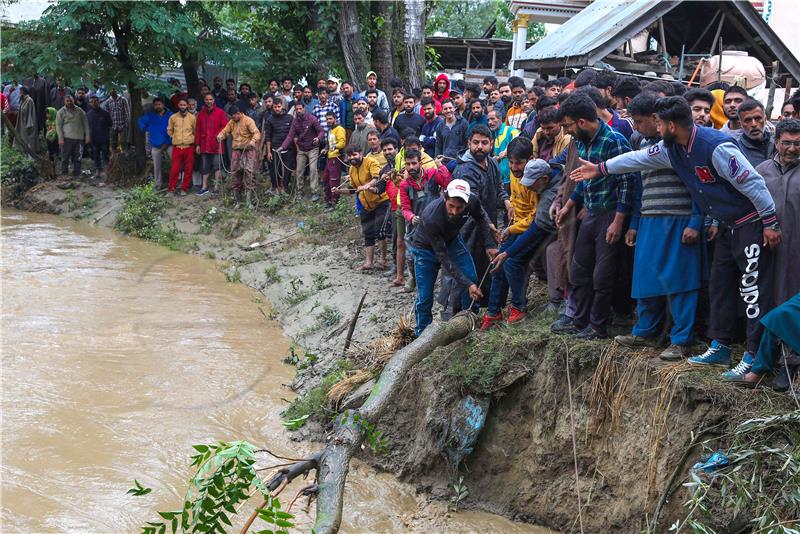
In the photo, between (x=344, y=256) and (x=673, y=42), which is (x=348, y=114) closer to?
(x=344, y=256)

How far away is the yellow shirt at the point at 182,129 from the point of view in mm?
15172

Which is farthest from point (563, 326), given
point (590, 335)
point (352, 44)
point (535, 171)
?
point (352, 44)

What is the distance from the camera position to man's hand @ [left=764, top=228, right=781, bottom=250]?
5.03 meters

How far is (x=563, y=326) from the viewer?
6.29 m

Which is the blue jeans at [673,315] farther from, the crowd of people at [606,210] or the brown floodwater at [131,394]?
the brown floodwater at [131,394]

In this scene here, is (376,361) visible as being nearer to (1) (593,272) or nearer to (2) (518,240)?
(2) (518,240)

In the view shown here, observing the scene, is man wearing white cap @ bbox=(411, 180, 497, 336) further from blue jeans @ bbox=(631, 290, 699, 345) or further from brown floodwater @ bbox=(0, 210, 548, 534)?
brown floodwater @ bbox=(0, 210, 548, 534)

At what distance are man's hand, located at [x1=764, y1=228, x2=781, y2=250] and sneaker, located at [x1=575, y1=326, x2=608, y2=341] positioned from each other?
1399mm

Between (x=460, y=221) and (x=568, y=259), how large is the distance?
3.45ft

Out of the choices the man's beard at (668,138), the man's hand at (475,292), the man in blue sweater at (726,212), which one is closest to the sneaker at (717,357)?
the man in blue sweater at (726,212)

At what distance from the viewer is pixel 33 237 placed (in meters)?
14.9

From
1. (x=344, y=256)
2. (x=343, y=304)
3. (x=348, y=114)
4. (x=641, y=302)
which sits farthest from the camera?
(x=348, y=114)

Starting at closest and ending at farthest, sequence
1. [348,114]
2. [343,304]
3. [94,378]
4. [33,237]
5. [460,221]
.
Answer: [460,221] < [94,378] < [343,304] < [348,114] < [33,237]

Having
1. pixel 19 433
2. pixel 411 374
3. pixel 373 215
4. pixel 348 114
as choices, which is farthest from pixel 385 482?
pixel 348 114
